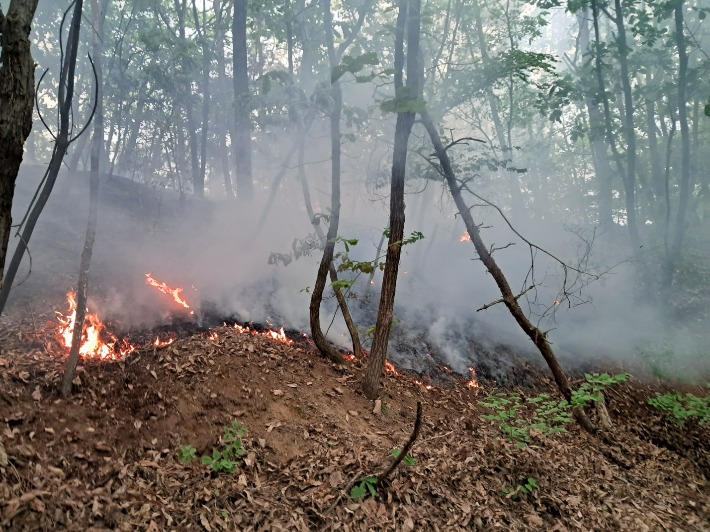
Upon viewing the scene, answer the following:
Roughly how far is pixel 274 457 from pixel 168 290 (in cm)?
625

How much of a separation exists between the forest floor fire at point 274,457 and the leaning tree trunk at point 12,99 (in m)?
2.30

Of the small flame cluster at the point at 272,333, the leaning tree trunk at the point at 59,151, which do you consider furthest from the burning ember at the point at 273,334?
the leaning tree trunk at the point at 59,151

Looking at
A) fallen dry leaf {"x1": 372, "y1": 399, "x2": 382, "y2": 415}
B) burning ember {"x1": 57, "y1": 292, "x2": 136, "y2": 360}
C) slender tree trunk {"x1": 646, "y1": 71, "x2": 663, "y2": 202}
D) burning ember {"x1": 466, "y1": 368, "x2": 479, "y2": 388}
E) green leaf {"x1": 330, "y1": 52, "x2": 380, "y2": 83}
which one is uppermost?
slender tree trunk {"x1": 646, "y1": 71, "x2": 663, "y2": 202}

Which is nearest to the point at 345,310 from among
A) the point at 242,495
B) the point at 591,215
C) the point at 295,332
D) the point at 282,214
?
the point at 295,332

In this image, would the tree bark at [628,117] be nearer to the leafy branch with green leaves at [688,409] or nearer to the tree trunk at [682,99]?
the tree trunk at [682,99]

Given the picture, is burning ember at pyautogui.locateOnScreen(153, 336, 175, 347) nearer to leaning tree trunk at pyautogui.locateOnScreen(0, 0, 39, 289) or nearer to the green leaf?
leaning tree trunk at pyautogui.locateOnScreen(0, 0, 39, 289)

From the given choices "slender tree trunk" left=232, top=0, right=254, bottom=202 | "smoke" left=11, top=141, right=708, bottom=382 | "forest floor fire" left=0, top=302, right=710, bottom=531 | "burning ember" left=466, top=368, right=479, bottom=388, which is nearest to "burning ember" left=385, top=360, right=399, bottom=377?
"smoke" left=11, top=141, right=708, bottom=382

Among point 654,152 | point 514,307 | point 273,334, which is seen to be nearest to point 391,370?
point 273,334

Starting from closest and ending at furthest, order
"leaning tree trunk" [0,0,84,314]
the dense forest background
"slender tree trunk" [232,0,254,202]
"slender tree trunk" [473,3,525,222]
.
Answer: "leaning tree trunk" [0,0,84,314]
the dense forest background
"slender tree trunk" [473,3,525,222]
"slender tree trunk" [232,0,254,202]

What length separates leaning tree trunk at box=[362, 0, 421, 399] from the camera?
251 inches

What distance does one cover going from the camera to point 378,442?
5.25 m

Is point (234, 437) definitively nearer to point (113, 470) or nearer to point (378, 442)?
point (113, 470)

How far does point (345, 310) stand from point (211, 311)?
3.54 meters

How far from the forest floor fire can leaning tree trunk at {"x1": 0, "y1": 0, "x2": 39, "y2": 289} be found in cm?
230
